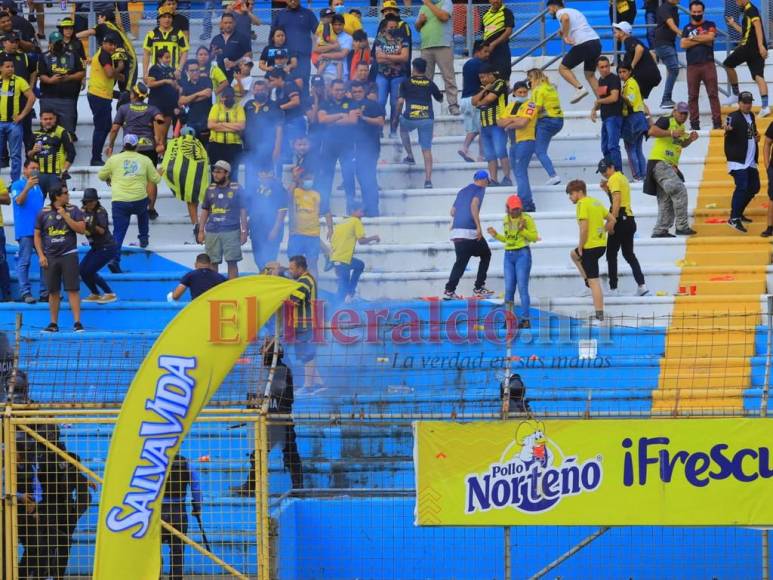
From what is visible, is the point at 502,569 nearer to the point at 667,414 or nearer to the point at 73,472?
the point at 667,414

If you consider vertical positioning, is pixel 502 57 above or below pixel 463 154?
above

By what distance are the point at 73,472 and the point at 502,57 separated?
9.16 metres

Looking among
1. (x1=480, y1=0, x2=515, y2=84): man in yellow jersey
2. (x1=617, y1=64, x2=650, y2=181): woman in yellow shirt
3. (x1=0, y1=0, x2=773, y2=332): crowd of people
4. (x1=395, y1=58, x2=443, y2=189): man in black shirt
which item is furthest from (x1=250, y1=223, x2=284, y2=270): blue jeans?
(x1=617, y1=64, x2=650, y2=181): woman in yellow shirt

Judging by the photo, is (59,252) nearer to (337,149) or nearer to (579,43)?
(337,149)

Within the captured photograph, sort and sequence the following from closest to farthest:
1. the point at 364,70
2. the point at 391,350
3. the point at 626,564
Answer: the point at 626,564
the point at 391,350
the point at 364,70

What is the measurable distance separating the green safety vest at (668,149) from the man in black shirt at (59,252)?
6073mm

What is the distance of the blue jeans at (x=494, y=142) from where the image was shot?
16953 mm

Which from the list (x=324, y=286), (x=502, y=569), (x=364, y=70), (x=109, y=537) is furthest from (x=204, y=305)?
(x=364, y=70)

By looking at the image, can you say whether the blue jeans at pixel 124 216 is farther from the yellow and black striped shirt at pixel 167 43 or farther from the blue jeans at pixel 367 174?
the yellow and black striped shirt at pixel 167 43

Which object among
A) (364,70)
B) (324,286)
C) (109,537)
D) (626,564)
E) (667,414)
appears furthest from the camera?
(364,70)

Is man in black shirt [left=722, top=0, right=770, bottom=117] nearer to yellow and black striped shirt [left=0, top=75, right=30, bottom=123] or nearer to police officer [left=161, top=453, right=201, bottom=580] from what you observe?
yellow and black striped shirt [left=0, top=75, right=30, bottom=123]

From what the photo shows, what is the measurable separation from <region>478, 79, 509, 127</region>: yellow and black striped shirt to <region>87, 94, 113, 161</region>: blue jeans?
463 centimetres

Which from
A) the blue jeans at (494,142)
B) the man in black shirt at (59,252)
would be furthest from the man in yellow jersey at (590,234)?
the man in black shirt at (59,252)

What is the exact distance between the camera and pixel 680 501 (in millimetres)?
9789
